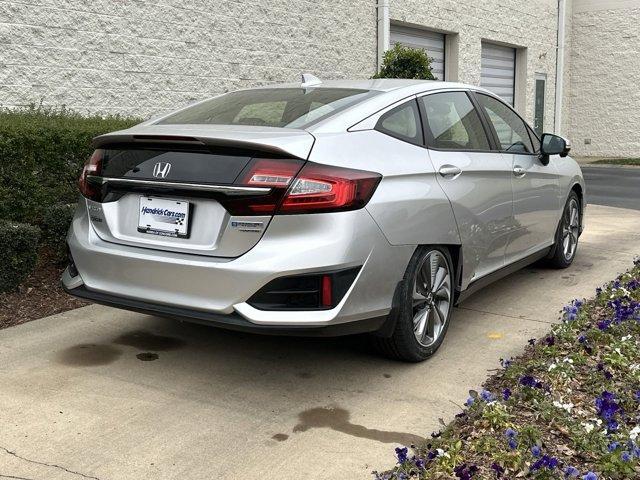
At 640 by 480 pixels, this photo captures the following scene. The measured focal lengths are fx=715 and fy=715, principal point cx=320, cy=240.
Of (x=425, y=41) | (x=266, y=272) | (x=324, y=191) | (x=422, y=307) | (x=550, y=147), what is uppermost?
(x=425, y=41)

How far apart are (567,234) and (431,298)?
9.11 feet

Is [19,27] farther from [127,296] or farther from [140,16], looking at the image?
[127,296]

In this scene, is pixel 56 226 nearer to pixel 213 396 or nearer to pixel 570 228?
pixel 213 396

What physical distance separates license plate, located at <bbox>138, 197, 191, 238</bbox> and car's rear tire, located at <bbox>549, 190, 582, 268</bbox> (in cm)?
373

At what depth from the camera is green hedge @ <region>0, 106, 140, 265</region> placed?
4.99m

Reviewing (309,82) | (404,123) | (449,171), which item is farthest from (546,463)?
(309,82)

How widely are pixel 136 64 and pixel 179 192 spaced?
5417 millimetres

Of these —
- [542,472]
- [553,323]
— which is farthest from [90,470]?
[553,323]

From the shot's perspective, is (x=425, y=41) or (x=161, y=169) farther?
(x=425, y=41)

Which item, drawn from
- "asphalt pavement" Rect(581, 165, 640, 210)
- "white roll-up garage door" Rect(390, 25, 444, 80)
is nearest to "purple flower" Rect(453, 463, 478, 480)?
"asphalt pavement" Rect(581, 165, 640, 210)

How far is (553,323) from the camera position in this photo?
4.82m

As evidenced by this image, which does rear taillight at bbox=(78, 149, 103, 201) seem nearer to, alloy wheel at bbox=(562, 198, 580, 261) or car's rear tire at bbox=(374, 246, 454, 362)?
car's rear tire at bbox=(374, 246, 454, 362)

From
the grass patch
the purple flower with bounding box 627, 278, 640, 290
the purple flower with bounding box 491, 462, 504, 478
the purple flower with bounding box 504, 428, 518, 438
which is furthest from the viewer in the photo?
the grass patch

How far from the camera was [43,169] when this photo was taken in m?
5.27
